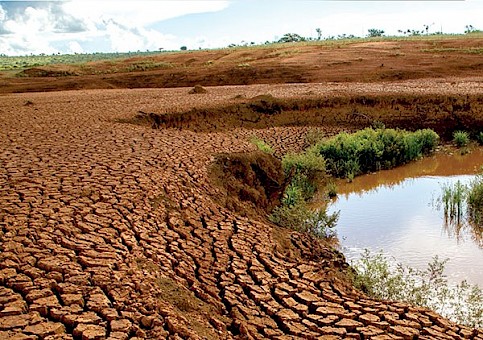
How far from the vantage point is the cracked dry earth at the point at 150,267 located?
162 inches

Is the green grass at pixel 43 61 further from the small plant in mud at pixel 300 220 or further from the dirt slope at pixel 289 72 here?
the small plant in mud at pixel 300 220

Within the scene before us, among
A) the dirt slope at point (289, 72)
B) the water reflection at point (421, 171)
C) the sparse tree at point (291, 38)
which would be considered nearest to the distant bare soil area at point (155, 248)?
the water reflection at point (421, 171)

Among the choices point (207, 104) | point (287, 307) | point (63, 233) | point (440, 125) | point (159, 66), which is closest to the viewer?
point (287, 307)

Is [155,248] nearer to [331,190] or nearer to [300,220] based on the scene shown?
[300,220]

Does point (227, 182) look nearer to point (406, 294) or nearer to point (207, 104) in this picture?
point (406, 294)

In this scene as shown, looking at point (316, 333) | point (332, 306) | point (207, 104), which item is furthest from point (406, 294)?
point (207, 104)

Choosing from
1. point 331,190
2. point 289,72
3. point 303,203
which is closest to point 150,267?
point 303,203

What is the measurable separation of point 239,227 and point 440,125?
488 inches

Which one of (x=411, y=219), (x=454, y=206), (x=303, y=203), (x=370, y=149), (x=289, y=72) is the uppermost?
(x=289, y=72)

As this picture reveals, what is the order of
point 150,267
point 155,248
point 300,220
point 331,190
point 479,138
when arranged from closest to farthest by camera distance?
point 150,267
point 155,248
point 300,220
point 331,190
point 479,138

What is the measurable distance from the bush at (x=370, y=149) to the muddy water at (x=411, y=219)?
0.28 m

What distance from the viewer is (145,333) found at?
3.88 metres

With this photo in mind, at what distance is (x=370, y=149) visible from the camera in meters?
14.5

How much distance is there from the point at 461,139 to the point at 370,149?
3.70m
